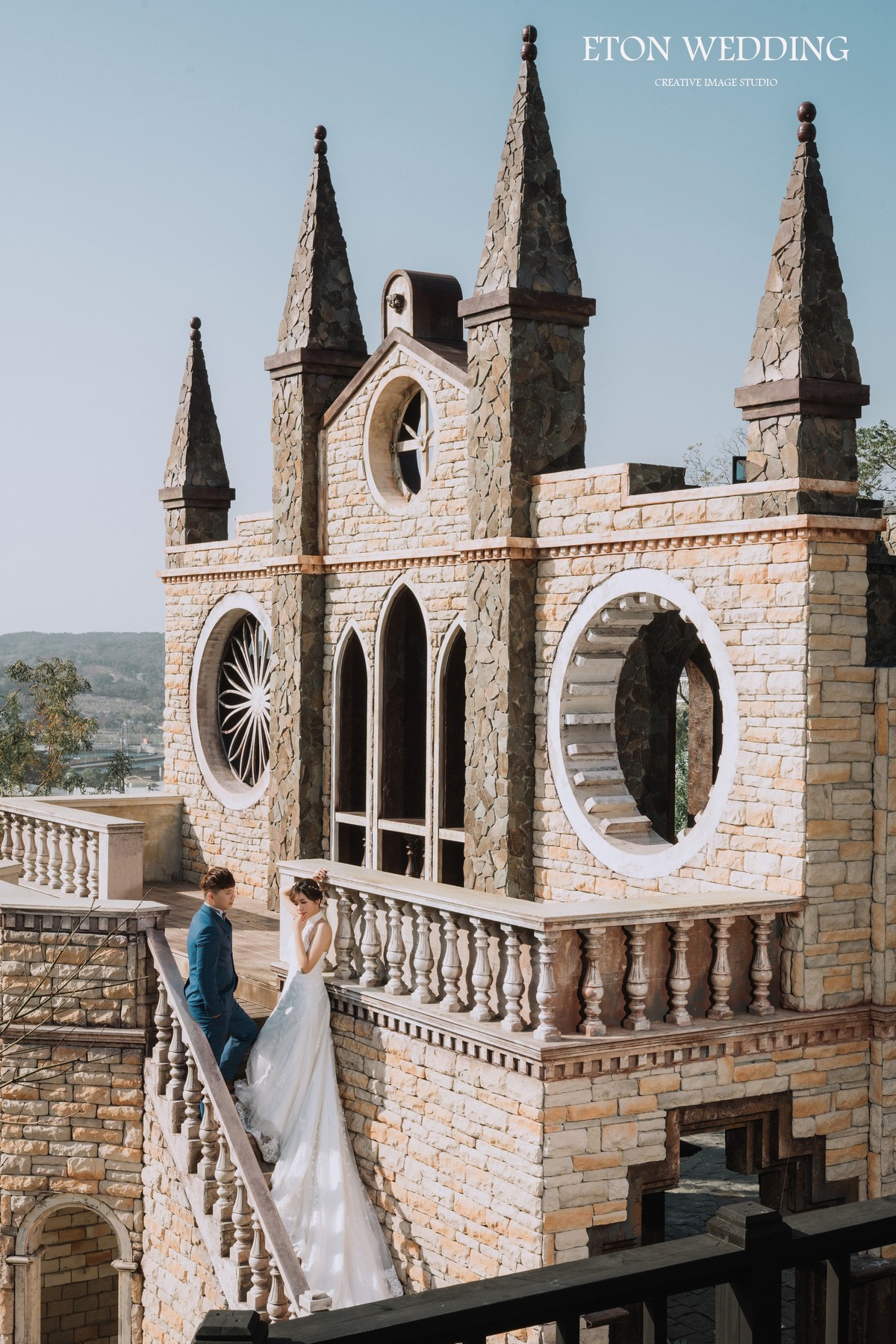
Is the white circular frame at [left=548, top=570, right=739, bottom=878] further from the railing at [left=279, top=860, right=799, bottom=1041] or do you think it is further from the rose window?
the rose window

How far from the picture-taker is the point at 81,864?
1417 centimetres

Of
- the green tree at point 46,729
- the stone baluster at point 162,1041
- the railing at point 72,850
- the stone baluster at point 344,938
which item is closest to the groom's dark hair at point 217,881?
the stone baluster at point 344,938

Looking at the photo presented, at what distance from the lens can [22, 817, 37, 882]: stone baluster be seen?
15.4m

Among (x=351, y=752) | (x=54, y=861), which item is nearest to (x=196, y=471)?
(x=351, y=752)

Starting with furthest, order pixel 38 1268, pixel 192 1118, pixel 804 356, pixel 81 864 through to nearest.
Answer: pixel 81 864 → pixel 38 1268 → pixel 192 1118 → pixel 804 356

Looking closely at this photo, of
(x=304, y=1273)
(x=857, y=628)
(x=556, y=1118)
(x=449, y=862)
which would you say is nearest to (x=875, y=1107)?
(x=556, y=1118)

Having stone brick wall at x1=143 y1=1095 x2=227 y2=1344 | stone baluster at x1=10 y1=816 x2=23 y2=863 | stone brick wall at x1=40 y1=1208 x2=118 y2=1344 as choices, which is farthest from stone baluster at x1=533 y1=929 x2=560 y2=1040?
stone baluster at x1=10 y1=816 x2=23 y2=863

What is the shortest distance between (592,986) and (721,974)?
104 cm

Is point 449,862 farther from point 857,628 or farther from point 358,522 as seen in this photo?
point 857,628

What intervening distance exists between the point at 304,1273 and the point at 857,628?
580 cm

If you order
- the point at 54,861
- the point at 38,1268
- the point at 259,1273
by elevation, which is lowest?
the point at 38,1268

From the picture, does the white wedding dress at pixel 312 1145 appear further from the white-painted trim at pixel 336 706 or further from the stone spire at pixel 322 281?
the stone spire at pixel 322 281

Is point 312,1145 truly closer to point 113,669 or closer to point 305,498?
point 305,498

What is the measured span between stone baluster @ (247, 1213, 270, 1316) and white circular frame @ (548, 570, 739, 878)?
3.86 metres
